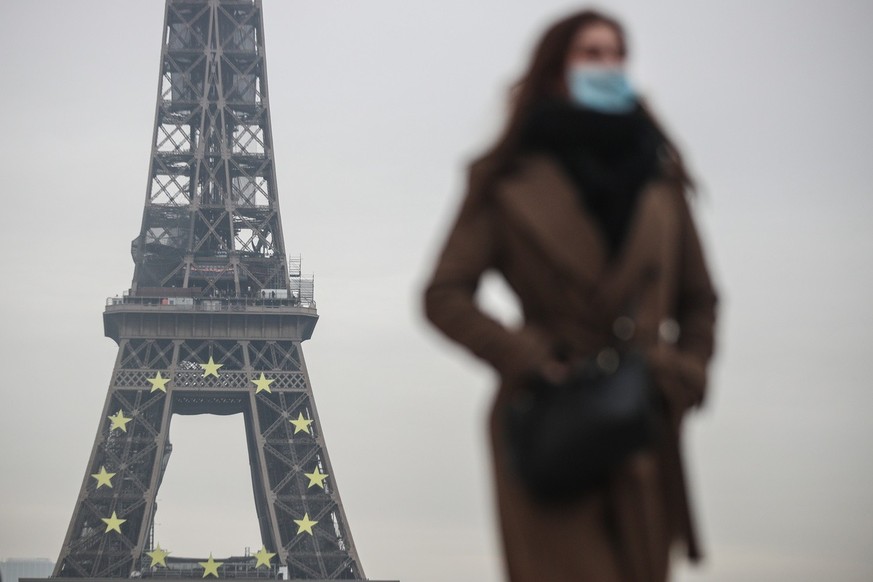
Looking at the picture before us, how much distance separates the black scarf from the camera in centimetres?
345

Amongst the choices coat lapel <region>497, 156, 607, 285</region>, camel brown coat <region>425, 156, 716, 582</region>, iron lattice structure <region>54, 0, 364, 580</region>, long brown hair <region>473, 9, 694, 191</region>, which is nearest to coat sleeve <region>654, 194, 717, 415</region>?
camel brown coat <region>425, 156, 716, 582</region>

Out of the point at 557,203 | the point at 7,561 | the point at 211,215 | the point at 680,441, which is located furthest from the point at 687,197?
the point at 7,561

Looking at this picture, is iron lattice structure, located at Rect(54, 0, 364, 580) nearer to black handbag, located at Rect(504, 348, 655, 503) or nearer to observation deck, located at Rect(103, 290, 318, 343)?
observation deck, located at Rect(103, 290, 318, 343)

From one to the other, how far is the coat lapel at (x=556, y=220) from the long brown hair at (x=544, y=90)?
8cm

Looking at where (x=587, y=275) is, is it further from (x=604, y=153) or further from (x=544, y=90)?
(x=544, y=90)

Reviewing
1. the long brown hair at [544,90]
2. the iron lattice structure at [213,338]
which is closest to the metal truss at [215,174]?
the iron lattice structure at [213,338]

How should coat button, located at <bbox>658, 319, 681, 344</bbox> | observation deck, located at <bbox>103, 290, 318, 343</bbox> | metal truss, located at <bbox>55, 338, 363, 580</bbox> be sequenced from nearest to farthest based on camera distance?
coat button, located at <bbox>658, 319, 681, 344</bbox> → metal truss, located at <bbox>55, 338, 363, 580</bbox> → observation deck, located at <bbox>103, 290, 318, 343</bbox>

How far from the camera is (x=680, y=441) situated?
11.2 ft

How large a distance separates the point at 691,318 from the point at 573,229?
36 centimetres

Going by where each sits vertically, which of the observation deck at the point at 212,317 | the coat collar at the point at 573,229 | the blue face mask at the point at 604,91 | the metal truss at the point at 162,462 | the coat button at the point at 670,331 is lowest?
the coat button at the point at 670,331

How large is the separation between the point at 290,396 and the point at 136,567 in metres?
6.70

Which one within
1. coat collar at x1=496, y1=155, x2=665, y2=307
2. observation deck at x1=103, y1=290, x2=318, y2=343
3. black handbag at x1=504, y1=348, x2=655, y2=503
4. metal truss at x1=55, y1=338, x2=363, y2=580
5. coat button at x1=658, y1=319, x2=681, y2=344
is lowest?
black handbag at x1=504, y1=348, x2=655, y2=503

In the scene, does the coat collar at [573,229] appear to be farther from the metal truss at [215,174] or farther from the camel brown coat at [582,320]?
the metal truss at [215,174]

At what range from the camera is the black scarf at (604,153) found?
11.3 feet
